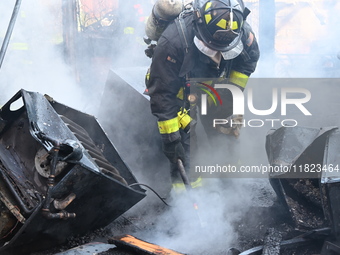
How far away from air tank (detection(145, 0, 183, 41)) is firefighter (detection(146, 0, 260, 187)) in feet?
0.51

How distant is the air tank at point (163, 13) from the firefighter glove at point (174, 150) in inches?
51.7

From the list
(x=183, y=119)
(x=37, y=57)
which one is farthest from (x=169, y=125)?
(x=37, y=57)

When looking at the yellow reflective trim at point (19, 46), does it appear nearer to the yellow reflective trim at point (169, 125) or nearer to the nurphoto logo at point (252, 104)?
the nurphoto logo at point (252, 104)

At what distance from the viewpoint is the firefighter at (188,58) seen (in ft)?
12.6

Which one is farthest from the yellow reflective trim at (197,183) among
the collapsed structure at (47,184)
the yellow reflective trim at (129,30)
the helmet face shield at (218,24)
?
the yellow reflective trim at (129,30)

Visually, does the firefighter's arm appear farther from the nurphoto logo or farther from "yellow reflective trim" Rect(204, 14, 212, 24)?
"yellow reflective trim" Rect(204, 14, 212, 24)

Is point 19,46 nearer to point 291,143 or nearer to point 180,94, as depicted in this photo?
point 180,94

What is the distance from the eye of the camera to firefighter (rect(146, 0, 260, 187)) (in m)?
3.83

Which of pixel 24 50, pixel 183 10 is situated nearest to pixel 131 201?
pixel 183 10

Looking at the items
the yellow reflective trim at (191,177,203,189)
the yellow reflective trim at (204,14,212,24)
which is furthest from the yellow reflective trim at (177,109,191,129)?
the yellow reflective trim at (204,14,212,24)

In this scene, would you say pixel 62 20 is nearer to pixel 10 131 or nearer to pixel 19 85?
pixel 19 85

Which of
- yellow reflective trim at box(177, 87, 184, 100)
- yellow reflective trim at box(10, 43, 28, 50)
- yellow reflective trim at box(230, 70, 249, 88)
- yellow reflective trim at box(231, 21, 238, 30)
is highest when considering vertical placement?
yellow reflective trim at box(231, 21, 238, 30)

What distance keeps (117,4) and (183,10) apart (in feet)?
17.7

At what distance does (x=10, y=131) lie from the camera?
371cm
